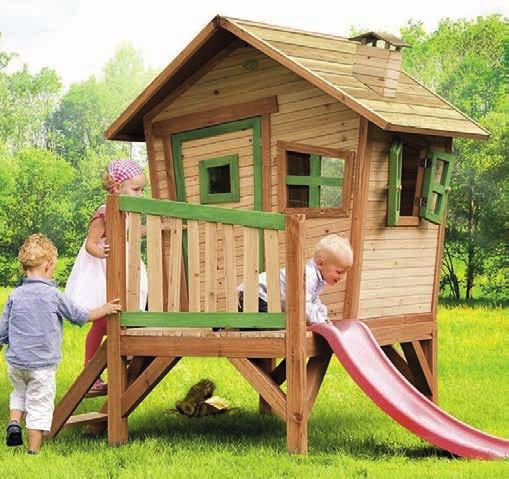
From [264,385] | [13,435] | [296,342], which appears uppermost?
[296,342]

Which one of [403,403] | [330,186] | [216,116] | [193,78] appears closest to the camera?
[403,403]

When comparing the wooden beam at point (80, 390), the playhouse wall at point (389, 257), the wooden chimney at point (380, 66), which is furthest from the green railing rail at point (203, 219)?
the wooden chimney at point (380, 66)

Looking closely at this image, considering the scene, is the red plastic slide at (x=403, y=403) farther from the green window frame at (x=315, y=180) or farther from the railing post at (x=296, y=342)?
the green window frame at (x=315, y=180)

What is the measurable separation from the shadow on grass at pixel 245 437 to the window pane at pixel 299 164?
2.15 metres

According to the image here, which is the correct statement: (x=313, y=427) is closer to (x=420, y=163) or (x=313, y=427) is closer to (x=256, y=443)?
(x=256, y=443)

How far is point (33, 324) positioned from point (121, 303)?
2.32ft

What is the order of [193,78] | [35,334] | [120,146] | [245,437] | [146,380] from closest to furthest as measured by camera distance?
1. [35,334]
2. [146,380]
3. [245,437]
4. [193,78]
5. [120,146]

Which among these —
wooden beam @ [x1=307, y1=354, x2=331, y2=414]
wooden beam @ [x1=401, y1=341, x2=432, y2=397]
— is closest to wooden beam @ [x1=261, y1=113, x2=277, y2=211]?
wooden beam @ [x1=401, y1=341, x2=432, y2=397]

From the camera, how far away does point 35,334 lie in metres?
7.21

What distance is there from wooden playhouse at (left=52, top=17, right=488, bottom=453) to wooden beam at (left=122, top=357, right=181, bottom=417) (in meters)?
0.01

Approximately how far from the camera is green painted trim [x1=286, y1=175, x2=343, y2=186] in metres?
8.57

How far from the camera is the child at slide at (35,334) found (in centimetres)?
721

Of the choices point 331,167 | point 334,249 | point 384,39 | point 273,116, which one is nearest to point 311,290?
point 334,249

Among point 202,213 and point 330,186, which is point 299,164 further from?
point 202,213
